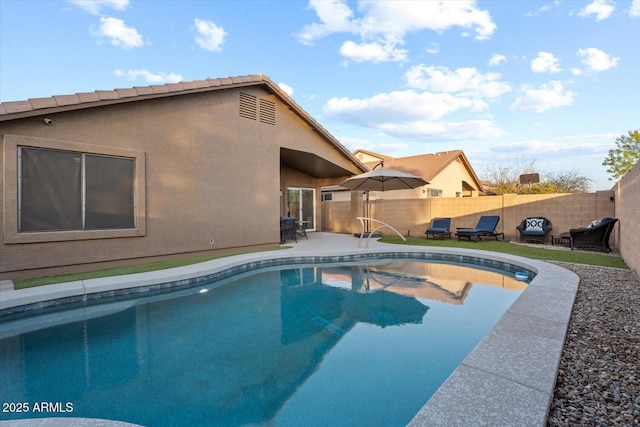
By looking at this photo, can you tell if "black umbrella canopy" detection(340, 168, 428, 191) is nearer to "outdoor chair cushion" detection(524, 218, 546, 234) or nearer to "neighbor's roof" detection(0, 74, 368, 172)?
"neighbor's roof" detection(0, 74, 368, 172)

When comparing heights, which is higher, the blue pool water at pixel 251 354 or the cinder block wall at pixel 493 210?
the cinder block wall at pixel 493 210

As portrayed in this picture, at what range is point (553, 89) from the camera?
15883 mm

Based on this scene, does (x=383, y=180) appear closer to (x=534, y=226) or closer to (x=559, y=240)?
(x=534, y=226)

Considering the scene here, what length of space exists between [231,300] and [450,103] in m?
19.0

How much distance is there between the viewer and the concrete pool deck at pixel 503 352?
90.5 inches

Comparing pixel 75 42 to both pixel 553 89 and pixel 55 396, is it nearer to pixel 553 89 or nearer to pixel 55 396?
pixel 55 396

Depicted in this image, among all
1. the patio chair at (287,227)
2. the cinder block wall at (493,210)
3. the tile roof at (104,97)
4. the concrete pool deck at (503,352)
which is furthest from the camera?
the patio chair at (287,227)

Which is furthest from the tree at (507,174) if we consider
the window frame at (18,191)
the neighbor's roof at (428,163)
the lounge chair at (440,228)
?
the window frame at (18,191)

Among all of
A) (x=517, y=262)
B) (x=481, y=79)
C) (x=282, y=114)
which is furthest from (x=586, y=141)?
(x=282, y=114)

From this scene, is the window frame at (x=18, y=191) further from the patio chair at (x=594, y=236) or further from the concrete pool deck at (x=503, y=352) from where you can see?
the patio chair at (x=594, y=236)

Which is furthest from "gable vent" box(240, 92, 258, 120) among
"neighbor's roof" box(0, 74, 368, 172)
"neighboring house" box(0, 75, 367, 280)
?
"neighbor's roof" box(0, 74, 368, 172)

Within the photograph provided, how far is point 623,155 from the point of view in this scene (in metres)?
25.6

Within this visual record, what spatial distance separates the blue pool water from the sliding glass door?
33.2 ft

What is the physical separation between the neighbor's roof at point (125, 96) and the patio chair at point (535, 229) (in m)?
10.0
